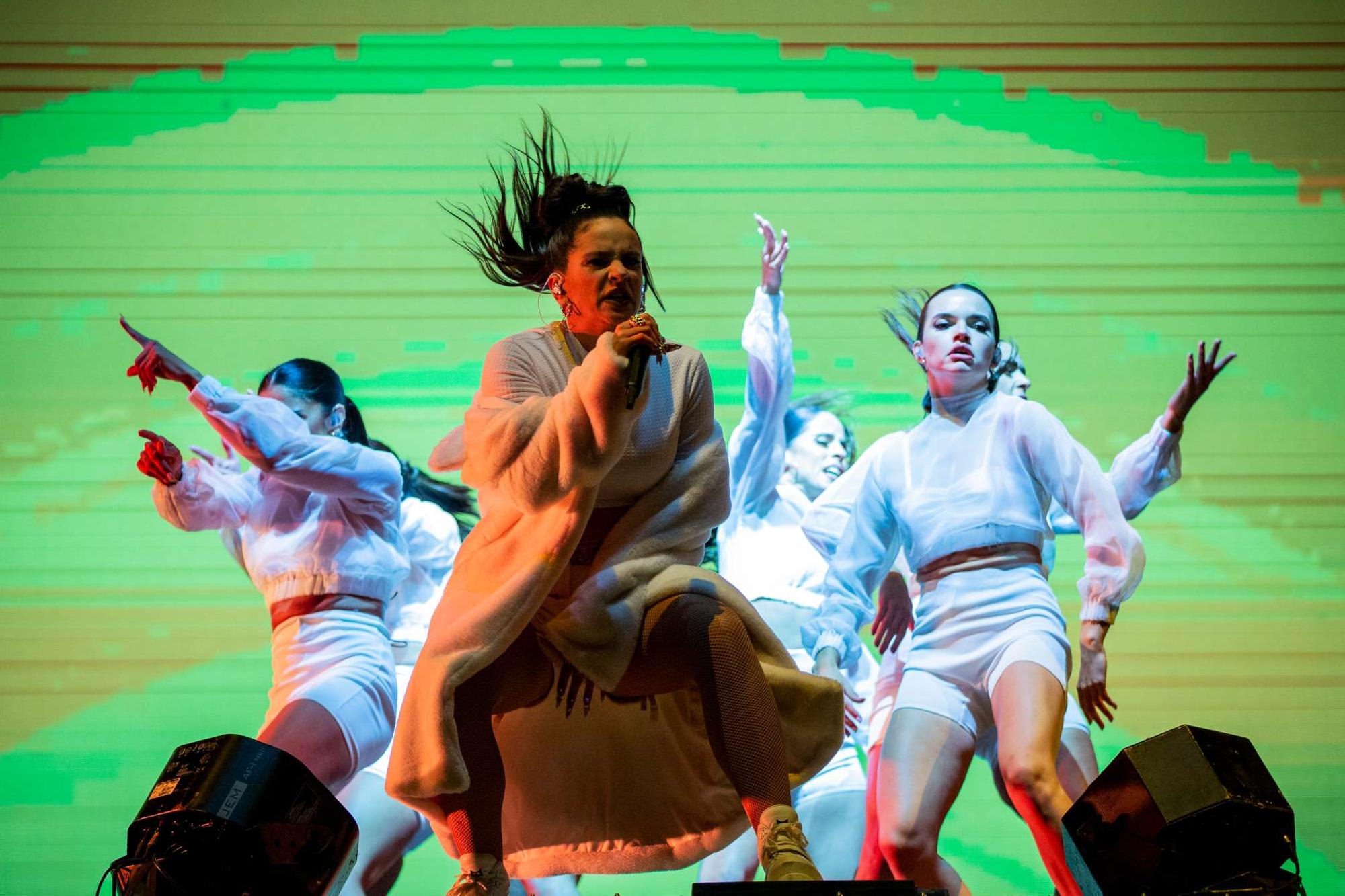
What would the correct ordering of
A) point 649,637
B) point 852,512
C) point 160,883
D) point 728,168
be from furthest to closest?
point 728,168
point 852,512
point 649,637
point 160,883

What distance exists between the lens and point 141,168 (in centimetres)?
476

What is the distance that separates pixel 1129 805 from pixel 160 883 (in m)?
1.51

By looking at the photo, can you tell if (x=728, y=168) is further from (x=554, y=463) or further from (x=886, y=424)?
(x=554, y=463)

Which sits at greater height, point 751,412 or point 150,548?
point 751,412

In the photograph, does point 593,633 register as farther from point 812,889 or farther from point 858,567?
point 858,567

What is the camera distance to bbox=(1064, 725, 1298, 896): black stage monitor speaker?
2326 millimetres

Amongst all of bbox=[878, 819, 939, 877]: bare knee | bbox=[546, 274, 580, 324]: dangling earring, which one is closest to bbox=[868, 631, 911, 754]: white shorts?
bbox=[878, 819, 939, 877]: bare knee

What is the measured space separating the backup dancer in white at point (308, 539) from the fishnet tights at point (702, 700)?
5.13ft

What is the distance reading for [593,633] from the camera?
8.14 ft

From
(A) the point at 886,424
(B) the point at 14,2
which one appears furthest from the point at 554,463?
(B) the point at 14,2

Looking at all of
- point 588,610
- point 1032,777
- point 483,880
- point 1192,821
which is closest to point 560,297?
point 588,610

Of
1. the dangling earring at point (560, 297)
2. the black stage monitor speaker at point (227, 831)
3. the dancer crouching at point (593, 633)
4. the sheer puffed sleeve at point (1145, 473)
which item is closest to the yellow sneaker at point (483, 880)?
the dancer crouching at point (593, 633)

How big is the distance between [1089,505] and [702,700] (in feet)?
5.64

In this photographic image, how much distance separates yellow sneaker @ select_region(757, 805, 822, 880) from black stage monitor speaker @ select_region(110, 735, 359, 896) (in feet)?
2.34
